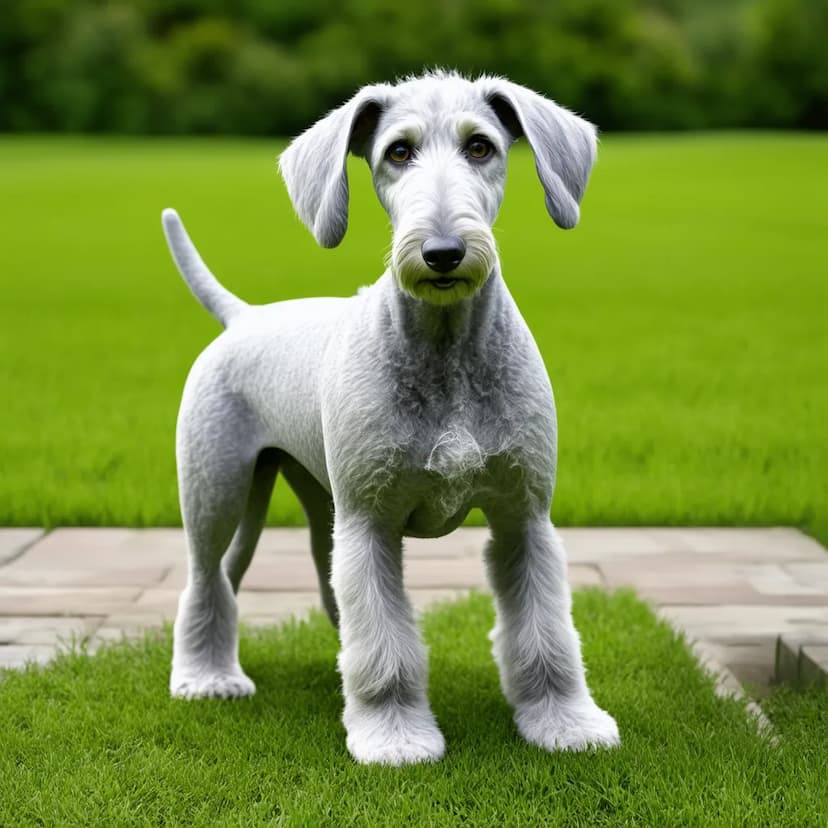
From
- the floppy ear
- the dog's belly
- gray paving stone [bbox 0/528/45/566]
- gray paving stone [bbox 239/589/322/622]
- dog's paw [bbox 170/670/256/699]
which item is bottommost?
gray paving stone [bbox 0/528/45/566]

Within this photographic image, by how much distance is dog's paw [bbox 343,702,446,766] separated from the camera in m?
3.52

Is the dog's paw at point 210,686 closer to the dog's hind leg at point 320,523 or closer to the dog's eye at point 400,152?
the dog's hind leg at point 320,523

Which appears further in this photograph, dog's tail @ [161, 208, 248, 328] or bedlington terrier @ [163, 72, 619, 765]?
dog's tail @ [161, 208, 248, 328]

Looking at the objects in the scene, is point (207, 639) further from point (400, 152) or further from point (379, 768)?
point (400, 152)

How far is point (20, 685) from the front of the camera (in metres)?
4.20

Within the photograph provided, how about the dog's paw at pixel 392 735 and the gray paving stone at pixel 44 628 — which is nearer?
the dog's paw at pixel 392 735

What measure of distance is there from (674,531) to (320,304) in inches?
108

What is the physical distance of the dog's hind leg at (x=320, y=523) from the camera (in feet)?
14.7

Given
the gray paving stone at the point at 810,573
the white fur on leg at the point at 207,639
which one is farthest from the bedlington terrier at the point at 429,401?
the gray paving stone at the point at 810,573

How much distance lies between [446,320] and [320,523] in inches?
52.8

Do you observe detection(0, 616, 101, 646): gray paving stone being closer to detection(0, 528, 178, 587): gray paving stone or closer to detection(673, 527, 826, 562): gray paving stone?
detection(0, 528, 178, 587): gray paving stone

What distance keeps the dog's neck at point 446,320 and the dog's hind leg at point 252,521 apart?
40.4 inches

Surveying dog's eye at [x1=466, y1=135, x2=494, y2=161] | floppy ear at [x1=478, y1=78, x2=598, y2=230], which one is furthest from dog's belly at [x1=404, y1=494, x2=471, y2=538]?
dog's eye at [x1=466, y1=135, x2=494, y2=161]

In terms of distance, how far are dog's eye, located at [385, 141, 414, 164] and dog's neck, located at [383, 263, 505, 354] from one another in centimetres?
34
